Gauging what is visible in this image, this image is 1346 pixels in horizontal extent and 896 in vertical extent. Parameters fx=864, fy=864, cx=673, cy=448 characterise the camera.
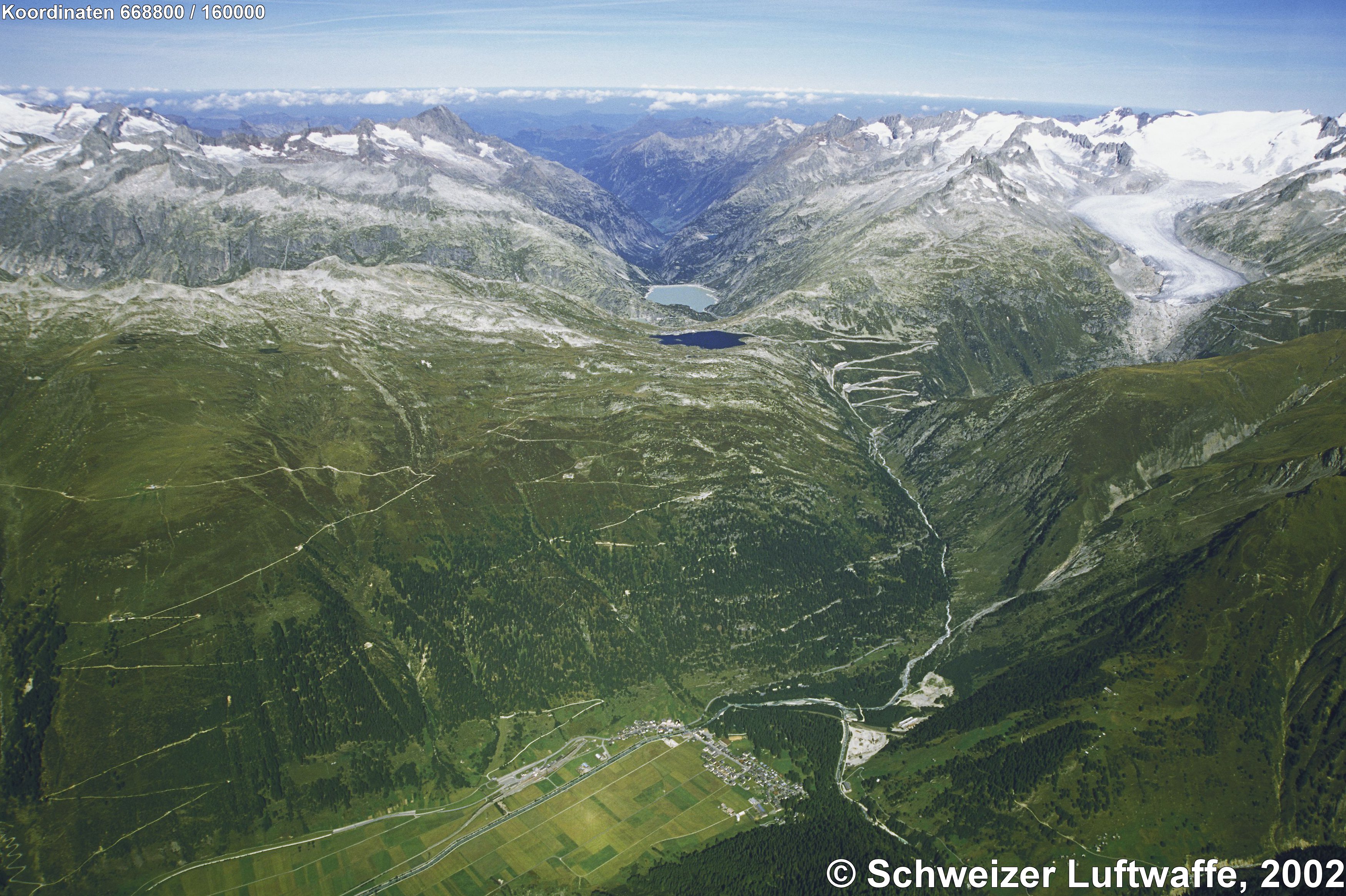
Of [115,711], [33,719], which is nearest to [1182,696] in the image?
[115,711]

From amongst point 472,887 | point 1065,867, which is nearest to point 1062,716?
point 1065,867

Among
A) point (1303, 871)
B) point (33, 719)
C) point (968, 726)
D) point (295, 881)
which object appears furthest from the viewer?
point (968, 726)

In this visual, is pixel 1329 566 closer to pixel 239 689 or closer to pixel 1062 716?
pixel 1062 716

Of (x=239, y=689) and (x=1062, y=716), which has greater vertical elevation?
(x=1062, y=716)

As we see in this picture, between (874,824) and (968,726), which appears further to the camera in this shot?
(968,726)

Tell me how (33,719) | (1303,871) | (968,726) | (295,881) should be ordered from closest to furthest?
(1303,871) < (295,881) < (33,719) < (968,726)

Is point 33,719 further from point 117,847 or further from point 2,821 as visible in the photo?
point 117,847

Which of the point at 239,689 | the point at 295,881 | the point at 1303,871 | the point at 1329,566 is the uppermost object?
the point at 1329,566
